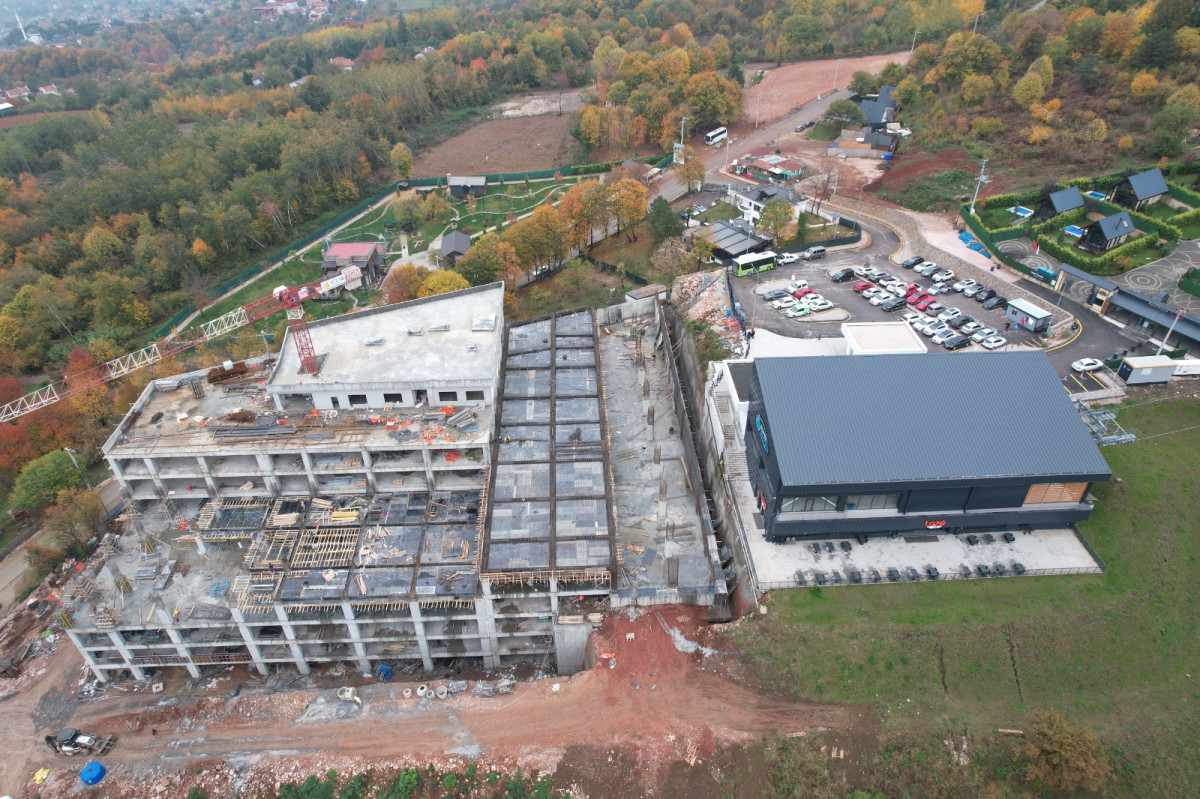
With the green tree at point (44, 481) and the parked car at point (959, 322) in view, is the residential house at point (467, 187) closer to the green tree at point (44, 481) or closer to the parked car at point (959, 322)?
the green tree at point (44, 481)

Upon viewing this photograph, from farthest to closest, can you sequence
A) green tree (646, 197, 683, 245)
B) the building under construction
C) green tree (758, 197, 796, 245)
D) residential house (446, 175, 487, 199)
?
residential house (446, 175, 487, 199), green tree (646, 197, 683, 245), green tree (758, 197, 796, 245), the building under construction

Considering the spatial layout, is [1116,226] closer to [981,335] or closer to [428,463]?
[981,335]

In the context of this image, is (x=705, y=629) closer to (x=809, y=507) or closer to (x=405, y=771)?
(x=809, y=507)

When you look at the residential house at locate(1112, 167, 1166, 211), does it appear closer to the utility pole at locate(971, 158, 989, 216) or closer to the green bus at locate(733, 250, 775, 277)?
the utility pole at locate(971, 158, 989, 216)

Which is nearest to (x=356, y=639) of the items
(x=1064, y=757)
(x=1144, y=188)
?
(x=1064, y=757)

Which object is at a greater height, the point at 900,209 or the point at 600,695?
the point at 900,209

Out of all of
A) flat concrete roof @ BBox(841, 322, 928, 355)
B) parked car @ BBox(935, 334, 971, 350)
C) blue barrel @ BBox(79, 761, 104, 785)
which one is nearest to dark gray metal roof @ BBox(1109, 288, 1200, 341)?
parked car @ BBox(935, 334, 971, 350)

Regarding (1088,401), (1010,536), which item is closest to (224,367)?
(1010,536)
